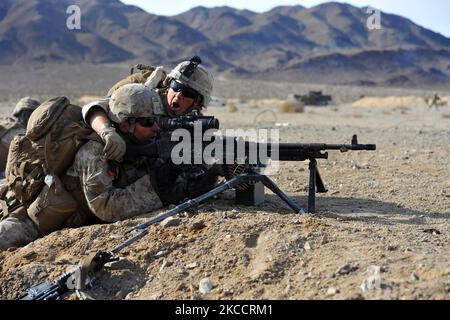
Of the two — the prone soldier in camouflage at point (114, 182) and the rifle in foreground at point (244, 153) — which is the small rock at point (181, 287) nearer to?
the prone soldier in camouflage at point (114, 182)

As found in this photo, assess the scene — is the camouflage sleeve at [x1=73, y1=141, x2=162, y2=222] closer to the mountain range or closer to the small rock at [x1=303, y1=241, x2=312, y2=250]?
the small rock at [x1=303, y1=241, x2=312, y2=250]

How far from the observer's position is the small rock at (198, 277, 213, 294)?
3.75 m

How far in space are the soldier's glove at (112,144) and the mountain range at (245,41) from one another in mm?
79286

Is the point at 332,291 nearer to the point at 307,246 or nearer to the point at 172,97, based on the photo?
the point at 307,246

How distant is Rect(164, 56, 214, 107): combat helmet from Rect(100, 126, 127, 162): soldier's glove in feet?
2.71

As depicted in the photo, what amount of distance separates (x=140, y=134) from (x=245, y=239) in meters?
1.44

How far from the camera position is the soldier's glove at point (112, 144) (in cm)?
486

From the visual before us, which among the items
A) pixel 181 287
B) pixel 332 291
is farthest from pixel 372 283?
pixel 181 287

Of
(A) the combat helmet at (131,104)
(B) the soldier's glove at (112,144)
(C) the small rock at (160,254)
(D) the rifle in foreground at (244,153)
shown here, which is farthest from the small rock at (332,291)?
(A) the combat helmet at (131,104)

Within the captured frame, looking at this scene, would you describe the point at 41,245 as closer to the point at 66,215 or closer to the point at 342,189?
the point at 66,215

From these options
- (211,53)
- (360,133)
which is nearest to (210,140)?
(360,133)

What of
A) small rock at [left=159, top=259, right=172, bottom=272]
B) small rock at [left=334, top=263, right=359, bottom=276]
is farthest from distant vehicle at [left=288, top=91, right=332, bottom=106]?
small rock at [left=334, top=263, right=359, bottom=276]

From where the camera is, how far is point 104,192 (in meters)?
4.95

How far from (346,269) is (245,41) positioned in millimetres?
116349
